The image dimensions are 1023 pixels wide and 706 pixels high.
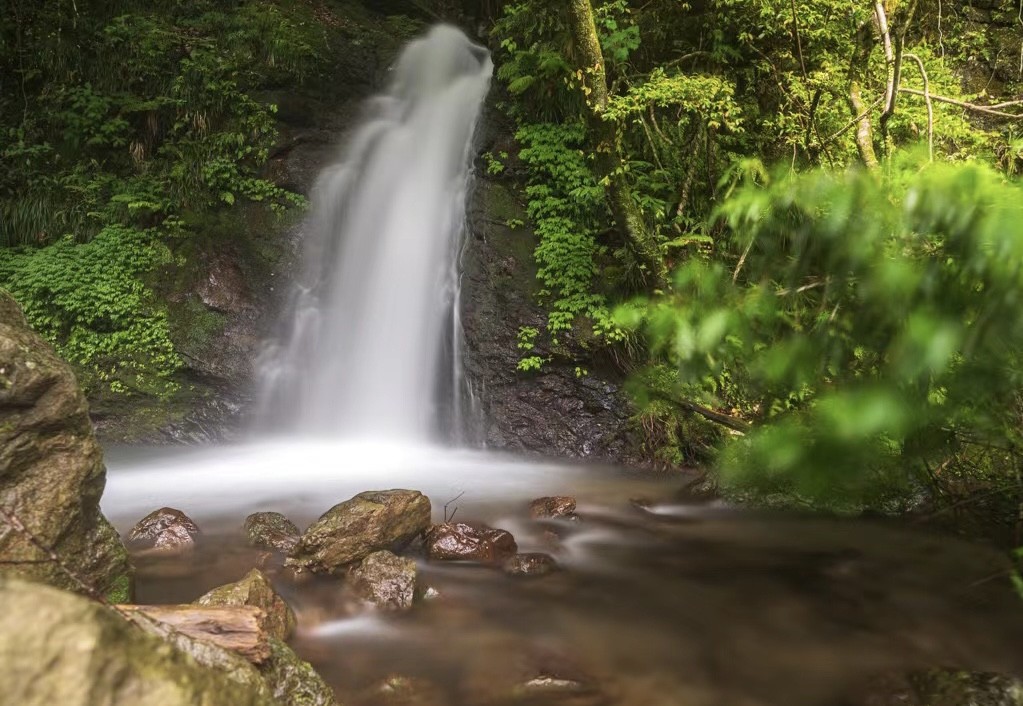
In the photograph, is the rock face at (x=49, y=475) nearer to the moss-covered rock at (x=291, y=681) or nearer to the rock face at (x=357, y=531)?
the rock face at (x=357, y=531)

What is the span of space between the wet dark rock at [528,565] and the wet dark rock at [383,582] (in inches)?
26.2

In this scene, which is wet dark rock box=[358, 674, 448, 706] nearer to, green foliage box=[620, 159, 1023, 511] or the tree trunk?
green foliage box=[620, 159, 1023, 511]

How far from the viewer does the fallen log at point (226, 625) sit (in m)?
2.45

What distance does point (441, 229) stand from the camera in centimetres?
891

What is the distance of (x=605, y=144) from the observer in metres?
6.74

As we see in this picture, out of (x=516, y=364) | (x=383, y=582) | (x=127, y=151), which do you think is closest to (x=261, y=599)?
(x=383, y=582)

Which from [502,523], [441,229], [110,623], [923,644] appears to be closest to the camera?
[110,623]

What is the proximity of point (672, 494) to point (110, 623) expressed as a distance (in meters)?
5.33

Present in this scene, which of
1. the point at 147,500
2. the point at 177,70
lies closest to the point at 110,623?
the point at 147,500

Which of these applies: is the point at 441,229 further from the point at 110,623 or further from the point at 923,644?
the point at 110,623

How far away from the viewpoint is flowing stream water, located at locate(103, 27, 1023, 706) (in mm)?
3309

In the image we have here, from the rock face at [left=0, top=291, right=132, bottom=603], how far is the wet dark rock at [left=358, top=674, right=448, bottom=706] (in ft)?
4.58

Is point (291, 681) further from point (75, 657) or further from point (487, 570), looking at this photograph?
point (487, 570)

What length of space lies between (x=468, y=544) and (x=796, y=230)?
11.2ft
